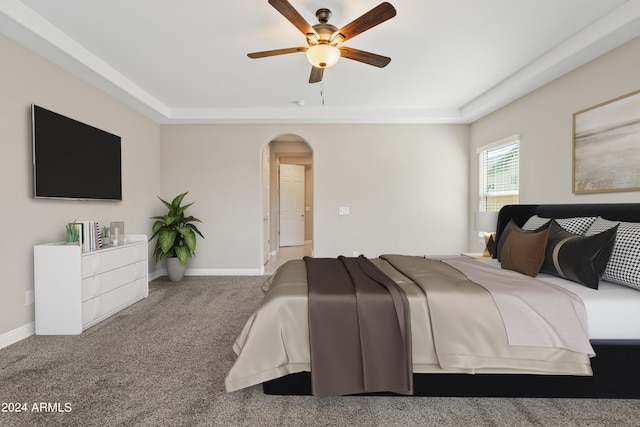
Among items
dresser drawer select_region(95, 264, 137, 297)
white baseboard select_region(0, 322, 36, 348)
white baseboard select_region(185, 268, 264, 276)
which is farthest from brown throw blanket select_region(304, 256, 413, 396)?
white baseboard select_region(185, 268, 264, 276)

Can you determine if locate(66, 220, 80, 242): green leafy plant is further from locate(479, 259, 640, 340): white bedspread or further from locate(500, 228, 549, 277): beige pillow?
locate(479, 259, 640, 340): white bedspread

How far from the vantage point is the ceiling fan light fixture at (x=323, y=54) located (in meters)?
2.38

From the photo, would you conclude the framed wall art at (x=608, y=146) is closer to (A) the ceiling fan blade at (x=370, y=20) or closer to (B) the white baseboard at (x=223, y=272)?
(A) the ceiling fan blade at (x=370, y=20)

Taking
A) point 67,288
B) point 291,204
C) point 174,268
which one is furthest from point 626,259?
point 291,204

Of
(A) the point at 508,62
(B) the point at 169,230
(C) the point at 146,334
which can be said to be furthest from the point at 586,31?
(B) the point at 169,230

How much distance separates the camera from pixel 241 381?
1662mm

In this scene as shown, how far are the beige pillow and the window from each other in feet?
5.73

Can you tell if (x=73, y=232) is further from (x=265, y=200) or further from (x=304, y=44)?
(x=265, y=200)

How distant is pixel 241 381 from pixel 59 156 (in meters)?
2.91

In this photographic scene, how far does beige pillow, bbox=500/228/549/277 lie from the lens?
2.28 meters

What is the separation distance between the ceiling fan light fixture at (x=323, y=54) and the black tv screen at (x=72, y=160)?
2529 mm

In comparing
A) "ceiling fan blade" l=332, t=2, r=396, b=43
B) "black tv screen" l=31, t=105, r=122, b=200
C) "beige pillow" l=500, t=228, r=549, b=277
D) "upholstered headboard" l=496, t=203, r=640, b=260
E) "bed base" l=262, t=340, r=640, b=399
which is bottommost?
"bed base" l=262, t=340, r=640, b=399

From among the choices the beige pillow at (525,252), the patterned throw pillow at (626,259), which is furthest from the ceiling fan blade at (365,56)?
the patterned throw pillow at (626,259)

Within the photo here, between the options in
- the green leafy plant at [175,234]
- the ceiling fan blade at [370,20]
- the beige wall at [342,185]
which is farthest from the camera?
the beige wall at [342,185]
